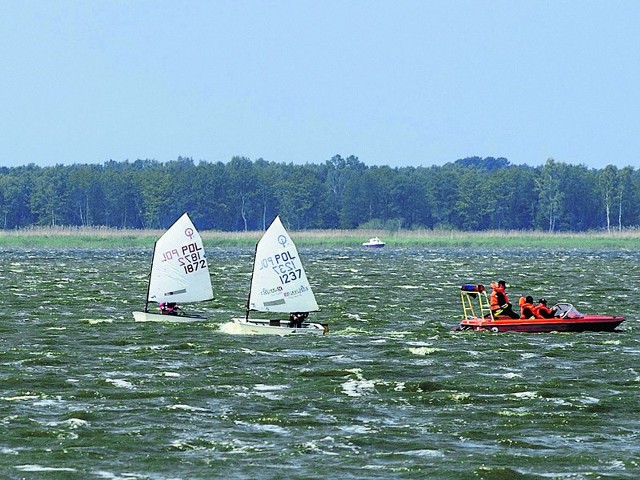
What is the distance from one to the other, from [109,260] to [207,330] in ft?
245

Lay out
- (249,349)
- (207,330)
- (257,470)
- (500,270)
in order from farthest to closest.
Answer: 1. (500,270)
2. (207,330)
3. (249,349)
4. (257,470)

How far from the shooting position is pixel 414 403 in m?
33.3

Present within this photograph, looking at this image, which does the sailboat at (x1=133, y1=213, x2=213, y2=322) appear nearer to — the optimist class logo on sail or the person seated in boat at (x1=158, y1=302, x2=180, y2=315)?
the person seated in boat at (x1=158, y1=302, x2=180, y2=315)

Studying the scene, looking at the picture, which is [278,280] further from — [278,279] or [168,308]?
[168,308]

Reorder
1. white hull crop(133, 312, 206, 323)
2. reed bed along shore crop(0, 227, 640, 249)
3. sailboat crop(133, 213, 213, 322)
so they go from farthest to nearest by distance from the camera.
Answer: reed bed along shore crop(0, 227, 640, 249), sailboat crop(133, 213, 213, 322), white hull crop(133, 312, 206, 323)

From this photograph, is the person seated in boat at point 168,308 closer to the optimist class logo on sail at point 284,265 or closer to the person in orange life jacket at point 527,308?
the optimist class logo on sail at point 284,265

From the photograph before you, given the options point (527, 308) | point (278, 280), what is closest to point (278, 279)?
point (278, 280)

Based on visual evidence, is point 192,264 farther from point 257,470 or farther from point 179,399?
point 257,470

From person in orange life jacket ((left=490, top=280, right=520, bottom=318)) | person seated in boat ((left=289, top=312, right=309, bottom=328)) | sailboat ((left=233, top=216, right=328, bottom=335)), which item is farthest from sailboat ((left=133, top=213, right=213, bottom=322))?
→ person in orange life jacket ((left=490, top=280, right=520, bottom=318))

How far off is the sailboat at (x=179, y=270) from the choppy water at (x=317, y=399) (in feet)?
4.77

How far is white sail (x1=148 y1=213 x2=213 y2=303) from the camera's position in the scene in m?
56.8

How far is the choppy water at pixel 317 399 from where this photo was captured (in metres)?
26.4

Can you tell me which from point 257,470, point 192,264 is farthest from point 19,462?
point 192,264

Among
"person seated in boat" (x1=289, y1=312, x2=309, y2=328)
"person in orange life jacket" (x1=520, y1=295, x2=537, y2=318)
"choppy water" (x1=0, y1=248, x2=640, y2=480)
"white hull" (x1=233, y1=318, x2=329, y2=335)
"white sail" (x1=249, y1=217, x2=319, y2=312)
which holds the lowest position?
"choppy water" (x1=0, y1=248, x2=640, y2=480)
